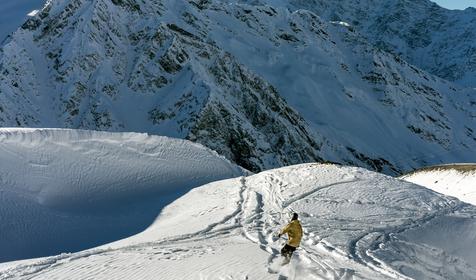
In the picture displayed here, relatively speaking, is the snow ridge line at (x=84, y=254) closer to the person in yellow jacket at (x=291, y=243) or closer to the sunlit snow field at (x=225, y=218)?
the sunlit snow field at (x=225, y=218)

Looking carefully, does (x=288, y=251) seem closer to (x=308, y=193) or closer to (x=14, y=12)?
(x=308, y=193)

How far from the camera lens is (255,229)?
2195 cm

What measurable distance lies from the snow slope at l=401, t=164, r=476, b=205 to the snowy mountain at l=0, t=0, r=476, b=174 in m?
34.9

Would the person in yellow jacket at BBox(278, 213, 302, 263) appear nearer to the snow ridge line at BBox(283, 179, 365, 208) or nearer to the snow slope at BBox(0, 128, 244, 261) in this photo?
the snow ridge line at BBox(283, 179, 365, 208)

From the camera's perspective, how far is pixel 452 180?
43.2 metres

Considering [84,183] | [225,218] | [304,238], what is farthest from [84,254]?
[84,183]

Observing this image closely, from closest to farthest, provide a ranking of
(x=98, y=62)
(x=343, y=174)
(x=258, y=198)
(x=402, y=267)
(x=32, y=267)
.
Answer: (x=32, y=267)
(x=402, y=267)
(x=258, y=198)
(x=343, y=174)
(x=98, y=62)

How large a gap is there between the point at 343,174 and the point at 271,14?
318ft

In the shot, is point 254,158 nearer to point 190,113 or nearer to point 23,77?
point 190,113

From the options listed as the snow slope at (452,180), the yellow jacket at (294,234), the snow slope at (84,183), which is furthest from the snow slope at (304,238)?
the snow slope at (452,180)

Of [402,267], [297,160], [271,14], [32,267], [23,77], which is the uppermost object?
[271,14]

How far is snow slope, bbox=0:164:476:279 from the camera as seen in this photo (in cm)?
1648

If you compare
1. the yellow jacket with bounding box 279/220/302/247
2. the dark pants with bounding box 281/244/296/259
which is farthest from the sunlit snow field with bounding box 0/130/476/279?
the yellow jacket with bounding box 279/220/302/247

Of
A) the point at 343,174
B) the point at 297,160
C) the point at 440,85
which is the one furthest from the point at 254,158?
the point at 440,85
